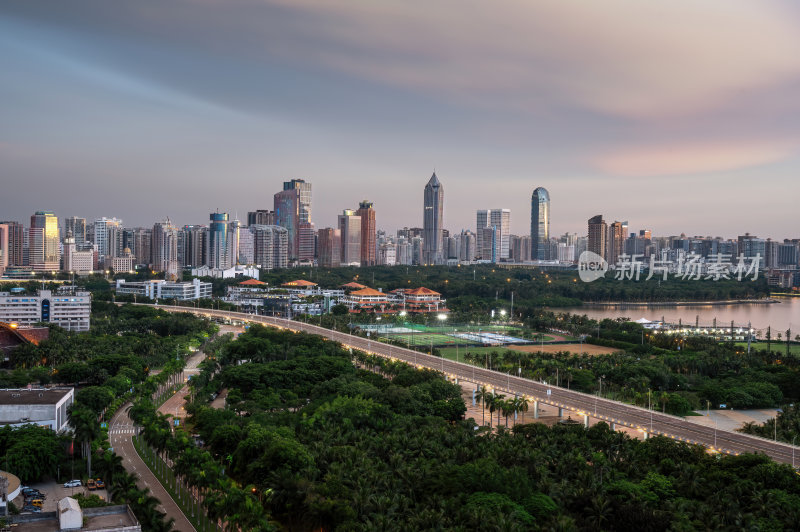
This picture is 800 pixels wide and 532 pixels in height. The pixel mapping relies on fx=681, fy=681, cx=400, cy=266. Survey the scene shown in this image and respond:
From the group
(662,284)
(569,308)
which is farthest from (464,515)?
(662,284)

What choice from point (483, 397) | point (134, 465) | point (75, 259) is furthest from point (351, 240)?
point (134, 465)

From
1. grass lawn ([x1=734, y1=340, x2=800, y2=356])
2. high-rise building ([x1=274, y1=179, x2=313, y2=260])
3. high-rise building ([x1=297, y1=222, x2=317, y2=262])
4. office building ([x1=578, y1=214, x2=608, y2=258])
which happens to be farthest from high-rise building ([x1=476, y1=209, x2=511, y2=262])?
grass lawn ([x1=734, y1=340, x2=800, y2=356])

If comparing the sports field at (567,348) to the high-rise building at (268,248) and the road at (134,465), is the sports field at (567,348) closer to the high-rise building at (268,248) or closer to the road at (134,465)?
the road at (134,465)

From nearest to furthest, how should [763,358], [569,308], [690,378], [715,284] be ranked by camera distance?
1. [690,378]
2. [763,358]
3. [569,308]
4. [715,284]

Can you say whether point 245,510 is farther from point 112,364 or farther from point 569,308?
point 569,308

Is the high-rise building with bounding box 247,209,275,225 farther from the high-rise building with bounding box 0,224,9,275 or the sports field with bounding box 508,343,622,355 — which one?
the sports field with bounding box 508,343,622,355

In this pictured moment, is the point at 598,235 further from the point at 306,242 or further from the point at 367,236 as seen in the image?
the point at 306,242
